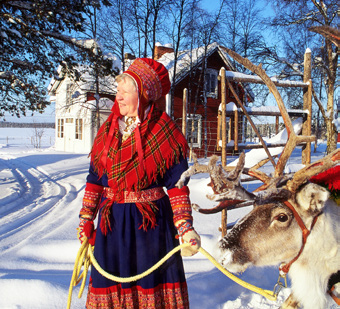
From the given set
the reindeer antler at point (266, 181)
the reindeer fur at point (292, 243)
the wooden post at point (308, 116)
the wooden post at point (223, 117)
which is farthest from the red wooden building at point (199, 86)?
the reindeer fur at point (292, 243)

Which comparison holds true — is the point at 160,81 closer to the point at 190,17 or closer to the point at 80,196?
the point at 80,196

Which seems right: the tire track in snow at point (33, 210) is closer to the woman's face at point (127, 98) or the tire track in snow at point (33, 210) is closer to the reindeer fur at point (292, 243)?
the woman's face at point (127, 98)

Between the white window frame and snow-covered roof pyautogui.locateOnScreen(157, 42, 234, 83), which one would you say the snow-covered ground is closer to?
snow-covered roof pyautogui.locateOnScreen(157, 42, 234, 83)

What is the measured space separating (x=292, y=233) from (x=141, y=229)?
92cm

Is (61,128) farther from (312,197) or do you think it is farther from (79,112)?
(312,197)

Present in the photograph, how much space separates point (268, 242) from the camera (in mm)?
1867

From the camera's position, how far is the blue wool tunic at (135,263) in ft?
5.61

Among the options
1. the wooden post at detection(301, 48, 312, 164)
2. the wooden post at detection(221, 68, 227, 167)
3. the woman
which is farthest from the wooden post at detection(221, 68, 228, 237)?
the woman

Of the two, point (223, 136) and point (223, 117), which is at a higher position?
point (223, 117)

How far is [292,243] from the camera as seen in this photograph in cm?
185

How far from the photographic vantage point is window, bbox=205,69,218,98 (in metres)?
17.6

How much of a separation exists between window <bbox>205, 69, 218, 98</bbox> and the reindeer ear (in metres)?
16.1

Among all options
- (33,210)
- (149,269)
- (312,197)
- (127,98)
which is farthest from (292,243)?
(33,210)

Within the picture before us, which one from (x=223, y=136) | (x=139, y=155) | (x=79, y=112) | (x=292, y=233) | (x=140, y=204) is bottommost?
(x=292, y=233)
